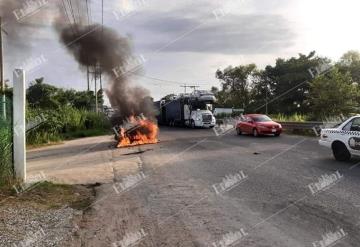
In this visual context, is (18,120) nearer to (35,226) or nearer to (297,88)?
(35,226)

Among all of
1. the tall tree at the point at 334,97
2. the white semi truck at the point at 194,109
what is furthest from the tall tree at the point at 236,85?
the tall tree at the point at 334,97

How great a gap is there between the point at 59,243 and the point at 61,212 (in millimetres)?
1931

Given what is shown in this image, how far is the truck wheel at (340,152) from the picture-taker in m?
13.6

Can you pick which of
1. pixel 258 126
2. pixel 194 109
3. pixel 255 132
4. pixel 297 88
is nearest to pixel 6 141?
pixel 258 126

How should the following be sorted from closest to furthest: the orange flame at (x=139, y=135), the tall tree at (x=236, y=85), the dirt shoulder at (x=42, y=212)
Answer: the dirt shoulder at (x=42, y=212)
the orange flame at (x=139, y=135)
the tall tree at (x=236, y=85)

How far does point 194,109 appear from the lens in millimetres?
41594

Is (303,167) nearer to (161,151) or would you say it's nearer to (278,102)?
(161,151)

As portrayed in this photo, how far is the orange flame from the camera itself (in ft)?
79.4

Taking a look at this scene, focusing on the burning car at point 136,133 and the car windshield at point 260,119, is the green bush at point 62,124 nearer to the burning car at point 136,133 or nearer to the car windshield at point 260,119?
the burning car at point 136,133

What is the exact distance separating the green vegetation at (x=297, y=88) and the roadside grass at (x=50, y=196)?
879 inches

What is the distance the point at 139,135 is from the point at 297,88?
147 feet

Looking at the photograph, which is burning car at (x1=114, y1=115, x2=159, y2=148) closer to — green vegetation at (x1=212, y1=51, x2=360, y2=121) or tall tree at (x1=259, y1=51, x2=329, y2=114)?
green vegetation at (x1=212, y1=51, x2=360, y2=121)

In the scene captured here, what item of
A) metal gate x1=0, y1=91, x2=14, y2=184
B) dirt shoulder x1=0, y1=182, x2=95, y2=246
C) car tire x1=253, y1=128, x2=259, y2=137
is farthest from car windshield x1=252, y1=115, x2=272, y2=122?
metal gate x1=0, y1=91, x2=14, y2=184

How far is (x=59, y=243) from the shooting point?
20.3ft
